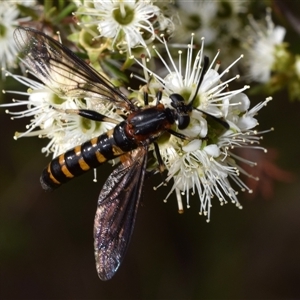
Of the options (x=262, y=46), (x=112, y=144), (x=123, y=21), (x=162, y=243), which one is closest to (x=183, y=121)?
(x=112, y=144)

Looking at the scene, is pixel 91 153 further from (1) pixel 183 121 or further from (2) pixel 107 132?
(1) pixel 183 121

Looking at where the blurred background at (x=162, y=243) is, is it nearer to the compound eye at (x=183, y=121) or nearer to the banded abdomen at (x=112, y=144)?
the banded abdomen at (x=112, y=144)

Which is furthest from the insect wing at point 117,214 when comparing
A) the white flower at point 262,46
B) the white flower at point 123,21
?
the white flower at point 262,46

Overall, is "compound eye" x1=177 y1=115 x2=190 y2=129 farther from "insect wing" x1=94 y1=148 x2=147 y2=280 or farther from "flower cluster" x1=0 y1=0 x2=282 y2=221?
"insect wing" x1=94 y1=148 x2=147 y2=280

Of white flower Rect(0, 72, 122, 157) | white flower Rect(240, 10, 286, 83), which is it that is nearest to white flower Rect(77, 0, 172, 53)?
white flower Rect(0, 72, 122, 157)

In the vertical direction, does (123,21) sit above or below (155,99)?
above

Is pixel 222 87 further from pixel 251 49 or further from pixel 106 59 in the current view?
pixel 251 49
